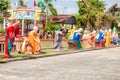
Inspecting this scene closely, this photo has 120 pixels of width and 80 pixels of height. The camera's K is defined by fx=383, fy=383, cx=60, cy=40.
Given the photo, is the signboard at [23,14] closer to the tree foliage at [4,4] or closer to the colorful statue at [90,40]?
the colorful statue at [90,40]

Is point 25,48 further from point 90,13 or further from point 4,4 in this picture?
point 4,4

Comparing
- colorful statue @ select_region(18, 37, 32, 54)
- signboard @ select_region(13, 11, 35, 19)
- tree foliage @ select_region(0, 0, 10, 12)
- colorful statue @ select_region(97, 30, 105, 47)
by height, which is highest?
tree foliage @ select_region(0, 0, 10, 12)

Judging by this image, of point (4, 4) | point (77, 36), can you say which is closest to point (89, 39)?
A: point (77, 36)

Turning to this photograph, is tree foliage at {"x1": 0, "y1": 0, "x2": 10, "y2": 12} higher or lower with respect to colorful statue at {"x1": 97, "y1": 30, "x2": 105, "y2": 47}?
higher

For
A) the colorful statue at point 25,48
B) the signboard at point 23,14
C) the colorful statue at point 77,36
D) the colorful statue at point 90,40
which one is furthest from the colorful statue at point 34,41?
the signboard at point 23,14

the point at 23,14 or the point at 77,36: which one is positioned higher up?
the point at 23,14

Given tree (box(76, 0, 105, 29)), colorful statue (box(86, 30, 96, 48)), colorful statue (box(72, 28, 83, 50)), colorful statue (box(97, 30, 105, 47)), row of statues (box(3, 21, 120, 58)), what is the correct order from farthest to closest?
tree (box(76, 0, 105, 29)), colorful statue (box(97, 30, 105, 47)), colorful statue (box(86, 30, 96, 48)), colorful statue (box(72, 28, 83, 50)), row of statues (box(3, 21, 120, 58))

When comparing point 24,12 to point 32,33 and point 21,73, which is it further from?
point 21,73

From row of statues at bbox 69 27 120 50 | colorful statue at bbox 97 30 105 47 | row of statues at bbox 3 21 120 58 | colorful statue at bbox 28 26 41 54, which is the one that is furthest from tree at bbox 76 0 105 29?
colorful statue at bbox 28 26 41 54

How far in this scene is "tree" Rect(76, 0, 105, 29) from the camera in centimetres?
5300

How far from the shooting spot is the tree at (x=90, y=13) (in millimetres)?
53000

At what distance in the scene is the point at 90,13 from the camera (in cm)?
5488

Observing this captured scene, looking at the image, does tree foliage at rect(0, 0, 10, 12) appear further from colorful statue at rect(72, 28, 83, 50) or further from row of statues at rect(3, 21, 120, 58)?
colorful statue at rect(72, 28, 83, 50)

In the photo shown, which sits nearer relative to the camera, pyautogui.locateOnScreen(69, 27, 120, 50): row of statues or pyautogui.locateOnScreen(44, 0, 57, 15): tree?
pyautogui.locateOnScreen(69, 27, 120, 50): row of statues
